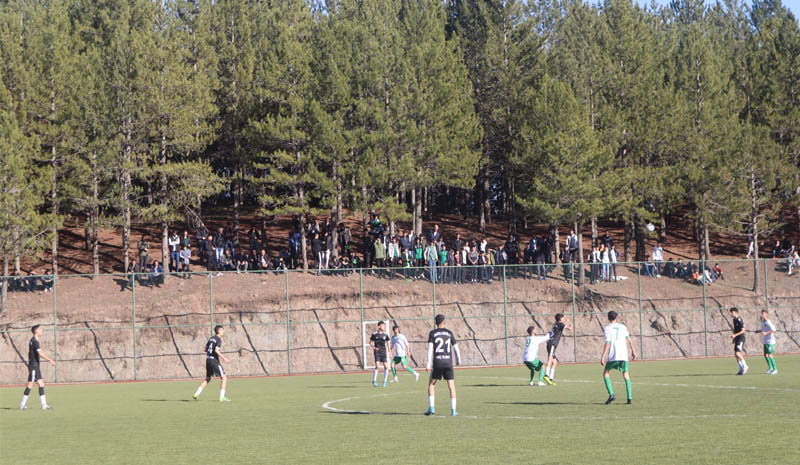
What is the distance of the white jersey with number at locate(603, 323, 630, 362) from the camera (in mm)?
20766

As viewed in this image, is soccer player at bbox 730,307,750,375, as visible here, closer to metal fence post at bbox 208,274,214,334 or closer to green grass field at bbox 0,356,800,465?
green grass field at bbox 0,356,800,465

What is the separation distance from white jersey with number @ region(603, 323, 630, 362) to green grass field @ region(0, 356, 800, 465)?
118cm

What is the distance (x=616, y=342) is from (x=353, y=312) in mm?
26672

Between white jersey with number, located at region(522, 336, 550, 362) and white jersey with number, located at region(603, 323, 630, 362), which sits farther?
white jersey with number, located at region(522, 336, 550, 362)

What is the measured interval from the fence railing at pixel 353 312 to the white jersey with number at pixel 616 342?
22.3 meters

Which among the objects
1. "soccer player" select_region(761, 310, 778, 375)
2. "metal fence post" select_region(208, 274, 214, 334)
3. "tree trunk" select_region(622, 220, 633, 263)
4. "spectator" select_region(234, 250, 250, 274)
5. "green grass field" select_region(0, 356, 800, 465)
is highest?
"tree trunk" select_region(622, 220, 633, 263)

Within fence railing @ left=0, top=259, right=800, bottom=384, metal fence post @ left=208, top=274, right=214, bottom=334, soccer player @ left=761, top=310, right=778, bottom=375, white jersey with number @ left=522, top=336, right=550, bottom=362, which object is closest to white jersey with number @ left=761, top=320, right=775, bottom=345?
soccer player @ left=761, top=310, right=778, bottom=375

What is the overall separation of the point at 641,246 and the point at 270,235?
1019 inches

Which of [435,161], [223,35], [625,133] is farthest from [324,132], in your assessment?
[625,133]

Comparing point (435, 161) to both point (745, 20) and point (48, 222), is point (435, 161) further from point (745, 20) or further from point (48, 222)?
point (745, 20)

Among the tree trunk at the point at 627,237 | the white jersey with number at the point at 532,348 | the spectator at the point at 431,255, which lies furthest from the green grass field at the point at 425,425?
the tree trunk at the point at 627,237

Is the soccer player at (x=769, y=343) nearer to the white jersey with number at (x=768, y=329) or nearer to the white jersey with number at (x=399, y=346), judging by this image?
the white jersey with number at (x=768, y=329)

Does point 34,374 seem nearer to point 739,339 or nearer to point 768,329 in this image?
point 739,339

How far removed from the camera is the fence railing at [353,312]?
42.7 metres
